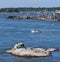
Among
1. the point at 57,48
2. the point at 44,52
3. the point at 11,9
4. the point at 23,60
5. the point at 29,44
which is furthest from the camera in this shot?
the point at 11,9

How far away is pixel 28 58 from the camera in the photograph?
2970 cm

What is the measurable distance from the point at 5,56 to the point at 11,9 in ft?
503


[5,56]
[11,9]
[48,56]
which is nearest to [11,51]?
[5,56]

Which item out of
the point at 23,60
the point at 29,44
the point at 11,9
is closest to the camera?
the point at 23,60

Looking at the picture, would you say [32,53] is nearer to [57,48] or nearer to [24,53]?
[24,53]

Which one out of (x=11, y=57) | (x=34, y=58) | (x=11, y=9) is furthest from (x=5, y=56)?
(x=11, y=9)

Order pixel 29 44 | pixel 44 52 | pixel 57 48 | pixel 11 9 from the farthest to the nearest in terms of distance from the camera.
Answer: pixel 11 9, pixel 29 44, pixel 57 48, pixel 44 52

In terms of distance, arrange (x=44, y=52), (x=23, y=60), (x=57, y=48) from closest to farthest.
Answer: (x=23, y=60), (x=44, y=52), (x=57, y=48)

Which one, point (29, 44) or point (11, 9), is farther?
point (11, 9)

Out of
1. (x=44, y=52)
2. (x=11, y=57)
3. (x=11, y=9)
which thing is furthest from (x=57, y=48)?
(x=11, y=9)

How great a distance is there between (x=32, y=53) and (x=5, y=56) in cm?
227

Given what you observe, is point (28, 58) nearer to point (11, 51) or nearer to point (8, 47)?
point (11, 51)

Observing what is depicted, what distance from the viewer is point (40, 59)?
2906cm

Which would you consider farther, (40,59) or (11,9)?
(11,9)
